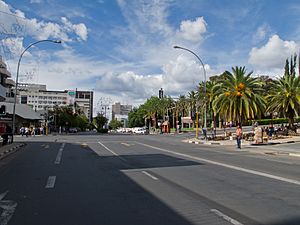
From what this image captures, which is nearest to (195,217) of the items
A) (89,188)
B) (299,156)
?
→ (89,188)

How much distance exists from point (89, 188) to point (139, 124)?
466 ft

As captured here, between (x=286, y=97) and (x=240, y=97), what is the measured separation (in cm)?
547

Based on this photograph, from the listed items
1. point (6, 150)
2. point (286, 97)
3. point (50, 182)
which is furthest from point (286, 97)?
point (50, 182)

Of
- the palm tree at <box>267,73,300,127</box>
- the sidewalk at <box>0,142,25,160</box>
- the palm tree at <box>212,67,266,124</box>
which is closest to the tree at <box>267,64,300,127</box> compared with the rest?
the palm tree at <box>267,73,300,127</box>

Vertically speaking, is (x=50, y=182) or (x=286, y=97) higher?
(x=286, y=97)

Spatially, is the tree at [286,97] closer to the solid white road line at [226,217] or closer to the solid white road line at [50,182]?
the solid white road line at [50,182]

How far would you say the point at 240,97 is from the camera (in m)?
38.2

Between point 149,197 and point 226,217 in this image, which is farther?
point 149,197

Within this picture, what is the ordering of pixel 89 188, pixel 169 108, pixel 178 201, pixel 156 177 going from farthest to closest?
1. pixel 169 108
2. pixel 156 177
3. pixel 89 188
4. pixel 178 201

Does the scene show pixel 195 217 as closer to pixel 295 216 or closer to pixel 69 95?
pixel 295 216

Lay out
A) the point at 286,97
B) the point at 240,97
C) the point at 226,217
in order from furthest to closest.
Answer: the point at 286,97
the point at 240,97
the point at 226,217

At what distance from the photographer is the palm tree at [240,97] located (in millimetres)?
38062

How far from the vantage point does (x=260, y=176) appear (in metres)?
12.2

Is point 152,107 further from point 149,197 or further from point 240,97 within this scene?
point 149,197
